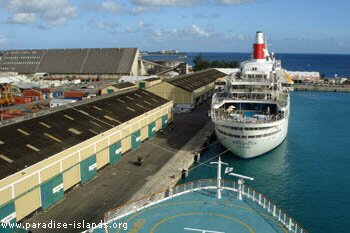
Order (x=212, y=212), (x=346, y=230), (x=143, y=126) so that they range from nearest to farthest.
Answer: (x=212, y=212) < (x=346, y=230) < (x=143, y=126)

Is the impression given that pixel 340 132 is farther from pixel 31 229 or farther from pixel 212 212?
pixel 31 229

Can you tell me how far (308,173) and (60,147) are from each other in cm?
2295

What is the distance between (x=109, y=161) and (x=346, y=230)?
Result: 19.7 metres

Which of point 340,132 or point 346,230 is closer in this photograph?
point 346,230

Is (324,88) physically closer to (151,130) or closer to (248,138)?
(151,130)

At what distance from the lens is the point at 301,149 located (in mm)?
43531

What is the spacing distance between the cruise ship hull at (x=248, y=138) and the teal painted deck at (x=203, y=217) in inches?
643

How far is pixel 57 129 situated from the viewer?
30.1 m

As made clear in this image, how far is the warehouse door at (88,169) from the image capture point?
28619 mm

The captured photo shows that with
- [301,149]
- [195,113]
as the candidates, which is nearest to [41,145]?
[301,149]

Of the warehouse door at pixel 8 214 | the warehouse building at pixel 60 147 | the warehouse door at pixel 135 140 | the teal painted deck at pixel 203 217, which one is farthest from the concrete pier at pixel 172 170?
the warehouse door at pixel 8 214

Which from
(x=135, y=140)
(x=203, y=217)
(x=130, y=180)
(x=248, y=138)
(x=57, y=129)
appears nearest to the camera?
(x=203, y=217)

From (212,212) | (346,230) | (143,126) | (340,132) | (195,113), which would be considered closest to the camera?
(212,212)

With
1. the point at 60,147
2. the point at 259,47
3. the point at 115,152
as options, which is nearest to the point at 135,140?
the point at 115,152
